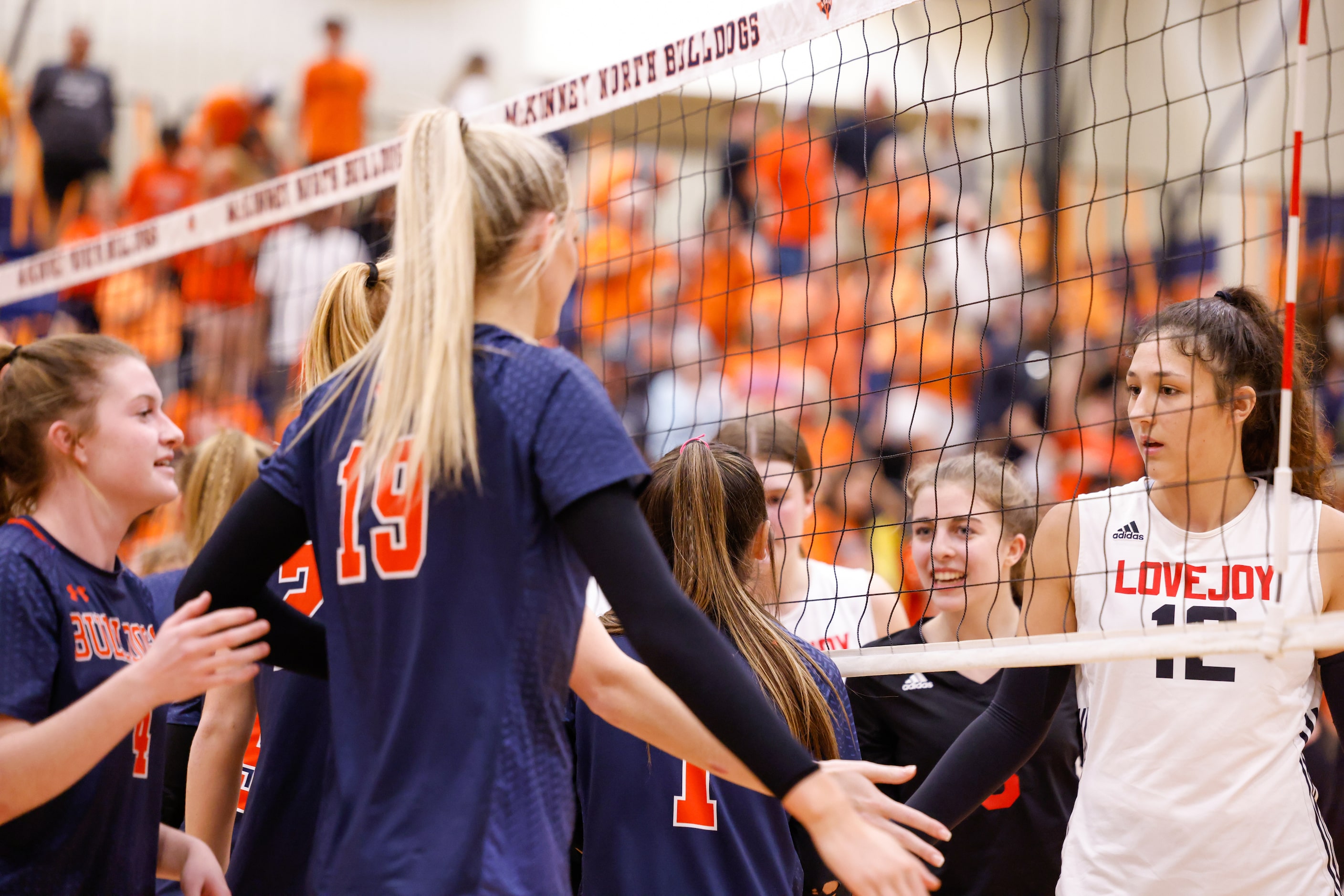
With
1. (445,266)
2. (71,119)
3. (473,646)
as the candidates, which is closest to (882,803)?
(473,646)

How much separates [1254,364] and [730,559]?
122cm

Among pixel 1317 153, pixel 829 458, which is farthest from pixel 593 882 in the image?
pixel 1317 153

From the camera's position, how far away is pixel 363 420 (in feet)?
6.35

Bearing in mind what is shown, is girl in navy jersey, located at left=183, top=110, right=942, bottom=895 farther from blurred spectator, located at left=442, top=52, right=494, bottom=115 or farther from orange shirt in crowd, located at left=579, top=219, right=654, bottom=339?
blurred spectator, located at left=442, top=52, right=494, bottom=115

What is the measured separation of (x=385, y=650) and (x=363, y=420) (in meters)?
0.33

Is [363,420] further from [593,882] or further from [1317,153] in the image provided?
[1317,153]

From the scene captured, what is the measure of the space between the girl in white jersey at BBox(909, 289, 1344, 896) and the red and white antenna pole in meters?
0.13

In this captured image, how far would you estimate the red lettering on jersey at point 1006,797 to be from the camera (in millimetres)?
3486

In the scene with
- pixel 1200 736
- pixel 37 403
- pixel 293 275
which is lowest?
pixel 1200 736

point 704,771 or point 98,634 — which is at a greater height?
point 98,634

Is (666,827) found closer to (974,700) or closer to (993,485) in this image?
(974,700)

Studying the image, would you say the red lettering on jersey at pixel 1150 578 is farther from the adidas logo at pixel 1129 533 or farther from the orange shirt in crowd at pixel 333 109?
the orange shirt in crowd at pixel 333 109

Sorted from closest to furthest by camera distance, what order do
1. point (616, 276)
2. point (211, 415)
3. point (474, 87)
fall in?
point (211, 415) < point (616, 276) < point (474, 87)

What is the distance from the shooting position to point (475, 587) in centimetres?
184
